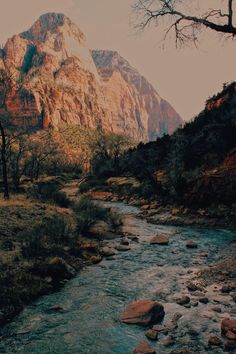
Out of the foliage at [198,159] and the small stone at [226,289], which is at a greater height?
the foliage at [198,159]

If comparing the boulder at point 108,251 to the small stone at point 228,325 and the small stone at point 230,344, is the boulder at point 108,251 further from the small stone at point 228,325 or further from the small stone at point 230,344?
the small stone at point 230,344

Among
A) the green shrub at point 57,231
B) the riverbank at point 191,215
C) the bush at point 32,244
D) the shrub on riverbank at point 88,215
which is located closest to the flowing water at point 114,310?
the bush at point 32,244

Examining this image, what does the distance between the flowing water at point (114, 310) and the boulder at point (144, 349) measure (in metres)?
0.16

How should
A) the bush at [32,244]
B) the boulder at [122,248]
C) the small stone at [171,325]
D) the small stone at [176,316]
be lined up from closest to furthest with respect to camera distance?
1. the small stone at [171,325]
2. the small stone at [176,316]
3. the bush at [32,244]
4. the boulder at [122,248]

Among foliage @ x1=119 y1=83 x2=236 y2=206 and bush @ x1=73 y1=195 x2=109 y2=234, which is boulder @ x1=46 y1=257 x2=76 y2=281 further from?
foliage @ x1=119 y1=83 x2=236 y2=206

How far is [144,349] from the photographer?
20.5 ft

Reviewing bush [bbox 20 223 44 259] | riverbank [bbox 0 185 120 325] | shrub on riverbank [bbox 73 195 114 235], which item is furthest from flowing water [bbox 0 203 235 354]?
shrub on riverbank [bbox 73 195 114 235]

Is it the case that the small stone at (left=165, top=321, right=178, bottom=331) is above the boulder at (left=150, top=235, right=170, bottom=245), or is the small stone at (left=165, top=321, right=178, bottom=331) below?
above

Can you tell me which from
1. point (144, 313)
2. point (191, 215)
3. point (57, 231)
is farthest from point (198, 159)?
point (144, 313)

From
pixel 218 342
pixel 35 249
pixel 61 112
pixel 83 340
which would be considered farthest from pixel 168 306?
pixel 61 112

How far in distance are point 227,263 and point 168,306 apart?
165 inches

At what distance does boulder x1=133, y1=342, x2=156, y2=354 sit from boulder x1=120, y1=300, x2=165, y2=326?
0.98 m

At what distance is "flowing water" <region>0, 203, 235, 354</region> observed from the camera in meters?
6.56

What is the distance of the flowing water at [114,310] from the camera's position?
258 inches
